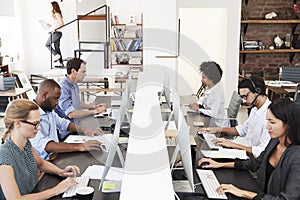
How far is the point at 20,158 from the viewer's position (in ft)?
6.97

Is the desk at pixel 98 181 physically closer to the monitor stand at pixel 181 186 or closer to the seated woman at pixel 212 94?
the monitor stand at pixel 181 186

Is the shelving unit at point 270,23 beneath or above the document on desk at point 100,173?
above

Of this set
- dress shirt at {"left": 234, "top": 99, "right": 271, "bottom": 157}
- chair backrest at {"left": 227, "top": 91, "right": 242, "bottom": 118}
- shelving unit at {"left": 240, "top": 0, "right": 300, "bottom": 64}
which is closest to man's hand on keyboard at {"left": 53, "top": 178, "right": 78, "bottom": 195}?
dress shirt at {"left": 234, "top": 99, "right": 271, "bottom": 157}

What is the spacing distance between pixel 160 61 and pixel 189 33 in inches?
33.5

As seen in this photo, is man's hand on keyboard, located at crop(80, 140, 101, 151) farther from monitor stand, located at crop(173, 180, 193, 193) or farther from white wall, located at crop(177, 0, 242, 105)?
white wall, located at crop(177, 0, 242, 105)

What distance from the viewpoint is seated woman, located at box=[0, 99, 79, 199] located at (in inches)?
76.6

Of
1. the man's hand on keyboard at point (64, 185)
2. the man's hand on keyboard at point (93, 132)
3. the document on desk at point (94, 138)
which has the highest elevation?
the man's hand on keyboard at point (93, 132)

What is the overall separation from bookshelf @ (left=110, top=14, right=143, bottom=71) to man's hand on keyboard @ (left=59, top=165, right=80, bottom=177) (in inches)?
218

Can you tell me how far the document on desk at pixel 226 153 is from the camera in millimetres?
2654

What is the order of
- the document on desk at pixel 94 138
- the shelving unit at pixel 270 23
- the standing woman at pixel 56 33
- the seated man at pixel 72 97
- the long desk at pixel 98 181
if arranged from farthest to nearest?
1. the standing woman at pixel 56 33
2. the shelving unit at pixel 270 23
3. the seated man at pixel 72 97
4. the document on desk at pixel 94 138
5. the long desk at pixel 98 181

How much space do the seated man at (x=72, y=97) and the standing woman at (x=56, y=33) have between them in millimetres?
4856

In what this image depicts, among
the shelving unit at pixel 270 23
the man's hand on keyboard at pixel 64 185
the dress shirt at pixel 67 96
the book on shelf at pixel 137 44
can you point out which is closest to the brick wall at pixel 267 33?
the shelving unit at pixel 270 23

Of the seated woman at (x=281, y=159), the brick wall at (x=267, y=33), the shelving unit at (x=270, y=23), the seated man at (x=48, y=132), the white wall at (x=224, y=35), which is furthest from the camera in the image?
the brick wall at (x=267, y=33)

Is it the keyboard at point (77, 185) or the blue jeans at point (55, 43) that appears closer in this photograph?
the keyboard at point (77, 185)
